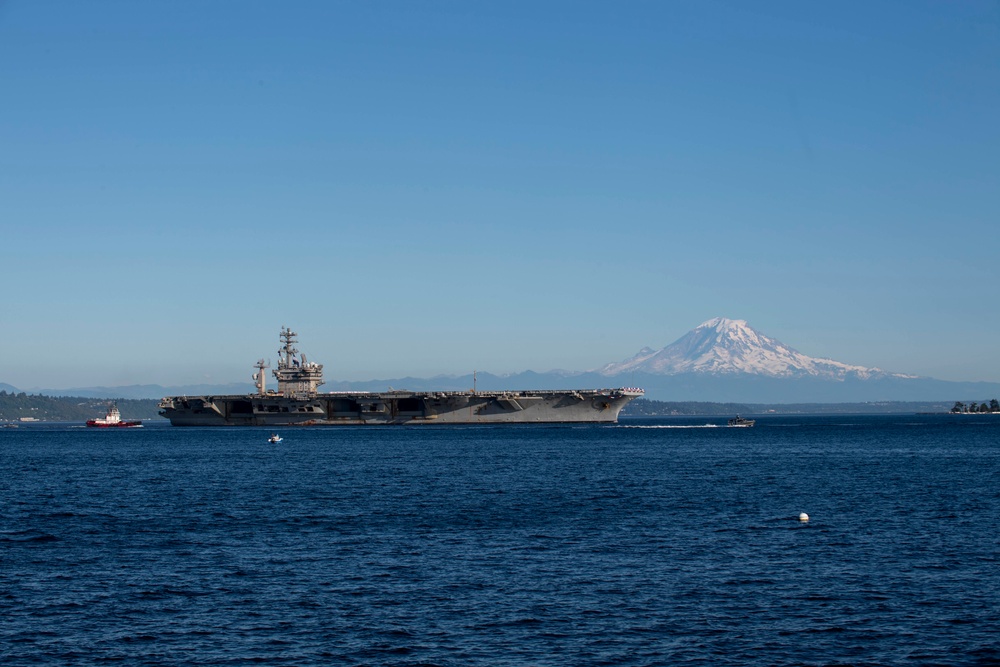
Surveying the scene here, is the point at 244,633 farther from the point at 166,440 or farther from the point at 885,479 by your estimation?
the point at 166,440

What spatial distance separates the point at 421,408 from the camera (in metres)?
130

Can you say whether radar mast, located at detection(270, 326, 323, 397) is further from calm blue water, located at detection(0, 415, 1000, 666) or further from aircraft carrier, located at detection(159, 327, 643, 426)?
calm blue water, located at detection(0, 415, 1000, 666)

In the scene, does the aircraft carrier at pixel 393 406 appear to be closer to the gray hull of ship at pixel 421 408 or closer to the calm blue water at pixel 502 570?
the gray hull of ship at pixel 421 408

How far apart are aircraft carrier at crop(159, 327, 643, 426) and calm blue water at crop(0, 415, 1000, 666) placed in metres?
70.0

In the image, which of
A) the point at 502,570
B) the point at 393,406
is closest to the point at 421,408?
the point at 393,406

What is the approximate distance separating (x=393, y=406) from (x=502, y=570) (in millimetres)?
102319

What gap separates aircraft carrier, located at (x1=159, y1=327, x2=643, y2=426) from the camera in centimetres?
12706

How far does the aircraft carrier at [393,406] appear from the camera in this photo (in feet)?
417

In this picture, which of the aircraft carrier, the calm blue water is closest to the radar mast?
the aircraft carrier

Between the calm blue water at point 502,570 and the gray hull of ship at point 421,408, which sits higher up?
the gray hull of ship at point 421,408

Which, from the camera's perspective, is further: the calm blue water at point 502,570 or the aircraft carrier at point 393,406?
the aircraft carrier at point 393,406

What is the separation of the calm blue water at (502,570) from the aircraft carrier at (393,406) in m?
70.0

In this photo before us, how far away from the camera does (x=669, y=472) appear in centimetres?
5956

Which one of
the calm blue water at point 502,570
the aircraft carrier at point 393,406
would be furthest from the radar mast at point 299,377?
the calm blue water at point 502,570
